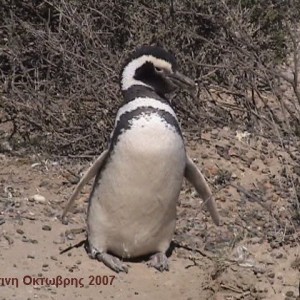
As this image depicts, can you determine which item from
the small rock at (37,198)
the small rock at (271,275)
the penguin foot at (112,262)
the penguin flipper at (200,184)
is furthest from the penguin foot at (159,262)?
the small rock at (37,198)

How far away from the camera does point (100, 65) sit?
628 cm

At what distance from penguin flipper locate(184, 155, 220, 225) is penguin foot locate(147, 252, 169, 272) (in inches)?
14.8

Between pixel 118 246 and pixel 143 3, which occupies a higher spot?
pixel 143 3

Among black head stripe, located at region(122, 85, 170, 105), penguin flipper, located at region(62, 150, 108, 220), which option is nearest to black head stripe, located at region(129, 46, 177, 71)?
black head stripe, located at region(122, 85, 170, 105)

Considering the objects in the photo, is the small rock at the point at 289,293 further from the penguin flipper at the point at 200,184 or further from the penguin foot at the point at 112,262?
the penguin foot at the point at 112,262

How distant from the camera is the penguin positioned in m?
4.39

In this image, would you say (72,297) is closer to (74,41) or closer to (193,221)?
(193,221)

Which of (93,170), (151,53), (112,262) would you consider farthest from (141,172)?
(151,53)

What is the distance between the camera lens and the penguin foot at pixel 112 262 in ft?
15.0

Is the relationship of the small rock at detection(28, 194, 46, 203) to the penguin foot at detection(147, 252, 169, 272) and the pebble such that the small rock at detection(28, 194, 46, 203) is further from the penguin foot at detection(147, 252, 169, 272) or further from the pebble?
the penguin foot at detection(147, 252, 169, 272)

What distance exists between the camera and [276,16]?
7.69 m

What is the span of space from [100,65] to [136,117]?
1915mm

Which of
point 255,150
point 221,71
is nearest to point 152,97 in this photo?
point 255,150

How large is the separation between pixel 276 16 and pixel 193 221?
9.76ft
